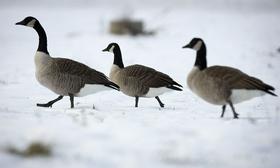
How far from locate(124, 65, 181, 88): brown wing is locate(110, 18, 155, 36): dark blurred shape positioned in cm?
1835

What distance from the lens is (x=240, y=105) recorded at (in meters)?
10.1

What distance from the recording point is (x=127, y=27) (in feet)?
91.4

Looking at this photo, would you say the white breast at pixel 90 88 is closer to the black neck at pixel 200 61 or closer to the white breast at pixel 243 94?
the black neck at pixel 200 61

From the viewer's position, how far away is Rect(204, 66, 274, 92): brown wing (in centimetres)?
725

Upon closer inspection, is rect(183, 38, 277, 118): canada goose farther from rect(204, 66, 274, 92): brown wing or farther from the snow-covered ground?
the snow-covered ground

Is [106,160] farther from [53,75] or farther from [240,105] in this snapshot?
[240,105]

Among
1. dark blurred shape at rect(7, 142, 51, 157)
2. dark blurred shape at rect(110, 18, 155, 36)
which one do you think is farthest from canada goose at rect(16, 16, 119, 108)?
dark blurred shape at rect(110, 18, 155, 36)

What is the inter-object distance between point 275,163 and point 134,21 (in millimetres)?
23109

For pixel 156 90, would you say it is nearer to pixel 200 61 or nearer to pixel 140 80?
pixel 140 80

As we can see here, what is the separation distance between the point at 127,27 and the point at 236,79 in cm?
2080

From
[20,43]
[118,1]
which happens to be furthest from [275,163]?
[118,1]

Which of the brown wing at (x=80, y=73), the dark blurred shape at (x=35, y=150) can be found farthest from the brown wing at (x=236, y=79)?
the dark blurred shape at (x=35, y=150)

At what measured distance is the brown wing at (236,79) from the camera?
7.25 m

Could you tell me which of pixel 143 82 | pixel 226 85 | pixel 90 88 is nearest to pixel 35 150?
pixel 226 85
